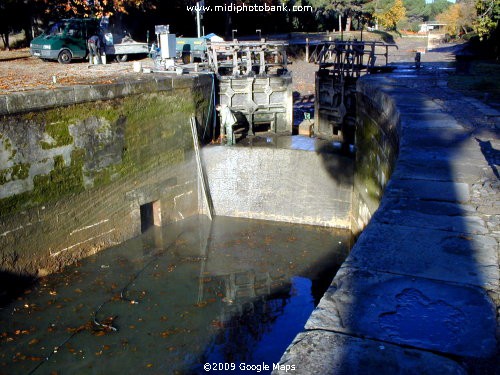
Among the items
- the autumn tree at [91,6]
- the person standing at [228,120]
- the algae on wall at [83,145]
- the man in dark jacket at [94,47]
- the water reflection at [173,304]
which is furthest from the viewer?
the autumn tree at [91,6]

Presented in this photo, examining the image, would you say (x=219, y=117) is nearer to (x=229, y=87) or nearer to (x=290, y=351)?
(x=229, y=87)

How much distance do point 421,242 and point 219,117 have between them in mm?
12064

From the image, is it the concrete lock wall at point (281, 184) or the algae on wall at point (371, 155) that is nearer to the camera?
the algae on wall at point (371, 155)

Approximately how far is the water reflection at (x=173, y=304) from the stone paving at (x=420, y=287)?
4.24 m

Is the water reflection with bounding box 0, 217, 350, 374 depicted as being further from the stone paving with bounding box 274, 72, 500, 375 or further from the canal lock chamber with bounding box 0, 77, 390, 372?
the stone paving with bounding box 274, 72, 500, 375

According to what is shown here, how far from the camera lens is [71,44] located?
719 inches

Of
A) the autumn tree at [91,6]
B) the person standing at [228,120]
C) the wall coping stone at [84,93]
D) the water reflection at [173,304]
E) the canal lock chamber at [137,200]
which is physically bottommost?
the water reflection at [173,304]

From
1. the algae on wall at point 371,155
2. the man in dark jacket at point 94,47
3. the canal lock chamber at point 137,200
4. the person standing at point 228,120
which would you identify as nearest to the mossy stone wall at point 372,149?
the algae on wall at point 371,155

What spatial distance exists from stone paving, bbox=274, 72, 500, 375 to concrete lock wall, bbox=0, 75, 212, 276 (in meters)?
6.82

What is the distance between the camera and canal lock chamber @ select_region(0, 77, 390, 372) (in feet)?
28.8

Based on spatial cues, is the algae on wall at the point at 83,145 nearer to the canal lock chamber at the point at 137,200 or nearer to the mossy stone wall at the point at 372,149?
the canal lock chamber at the point at 137,200

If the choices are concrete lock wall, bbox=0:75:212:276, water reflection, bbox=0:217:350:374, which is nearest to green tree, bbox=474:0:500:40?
water reflection, bbox=0:217:350:374

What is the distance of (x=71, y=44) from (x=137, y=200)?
361 inches

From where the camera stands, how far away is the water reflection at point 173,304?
743 cm
